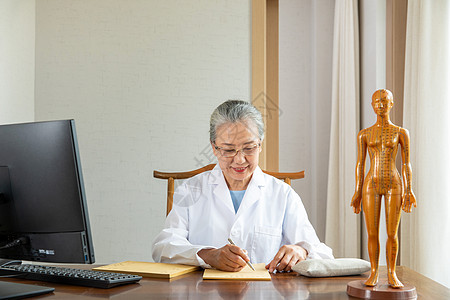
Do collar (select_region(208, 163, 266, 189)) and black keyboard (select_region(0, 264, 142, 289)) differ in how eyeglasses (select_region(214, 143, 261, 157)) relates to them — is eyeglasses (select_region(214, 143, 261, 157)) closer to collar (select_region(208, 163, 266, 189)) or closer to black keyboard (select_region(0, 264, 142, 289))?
collar (select_region(208, 163, 266, 189))

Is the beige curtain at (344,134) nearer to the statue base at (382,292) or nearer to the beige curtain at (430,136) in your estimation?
the beige curtain at (430,136)

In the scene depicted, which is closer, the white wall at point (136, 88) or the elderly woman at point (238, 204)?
the elderly woman at point (238, 204)

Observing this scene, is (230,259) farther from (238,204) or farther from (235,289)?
(238,204)

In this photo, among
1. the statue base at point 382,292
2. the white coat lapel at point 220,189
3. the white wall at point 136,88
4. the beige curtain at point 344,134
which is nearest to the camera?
the statue base at point 382,292

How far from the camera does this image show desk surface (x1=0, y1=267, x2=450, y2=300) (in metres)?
1.00

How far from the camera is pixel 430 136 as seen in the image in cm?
215

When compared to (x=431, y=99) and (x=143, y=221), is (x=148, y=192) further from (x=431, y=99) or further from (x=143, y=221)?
(x=431, y=99)

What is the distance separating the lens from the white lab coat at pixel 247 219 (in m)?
1.71

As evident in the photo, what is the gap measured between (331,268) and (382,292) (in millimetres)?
293

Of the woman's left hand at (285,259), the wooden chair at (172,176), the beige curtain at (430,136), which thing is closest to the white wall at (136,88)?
the wooden chair at (172,176)

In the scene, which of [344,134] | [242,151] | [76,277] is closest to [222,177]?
[242,151]

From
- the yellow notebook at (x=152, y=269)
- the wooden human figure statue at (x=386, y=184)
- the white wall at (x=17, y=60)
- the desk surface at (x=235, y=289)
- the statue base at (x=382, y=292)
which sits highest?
the white wall at (x=17, y=60)

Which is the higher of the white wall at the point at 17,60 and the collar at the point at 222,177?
the white wall at the point at 17,60

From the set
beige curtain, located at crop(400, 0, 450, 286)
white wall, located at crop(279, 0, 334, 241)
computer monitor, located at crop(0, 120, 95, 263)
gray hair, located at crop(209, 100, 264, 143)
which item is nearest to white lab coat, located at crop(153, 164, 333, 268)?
gray hair, located at crop(209, 100, 264, 143)
